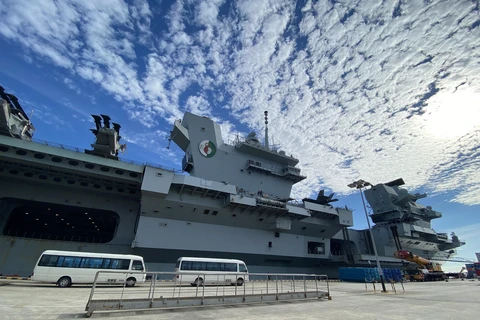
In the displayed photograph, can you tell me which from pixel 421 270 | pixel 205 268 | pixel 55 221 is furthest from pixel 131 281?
pixel 421 270

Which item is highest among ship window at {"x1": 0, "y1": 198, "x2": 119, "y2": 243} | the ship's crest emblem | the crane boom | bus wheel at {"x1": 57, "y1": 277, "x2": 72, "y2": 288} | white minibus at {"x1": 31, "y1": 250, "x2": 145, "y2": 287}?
the ship's crest emblem

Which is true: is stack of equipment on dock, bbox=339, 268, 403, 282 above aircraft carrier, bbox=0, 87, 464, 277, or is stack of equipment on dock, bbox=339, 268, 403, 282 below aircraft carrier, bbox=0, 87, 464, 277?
below

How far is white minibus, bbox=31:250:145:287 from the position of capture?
15531mm

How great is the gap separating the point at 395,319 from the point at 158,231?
69.8 feet

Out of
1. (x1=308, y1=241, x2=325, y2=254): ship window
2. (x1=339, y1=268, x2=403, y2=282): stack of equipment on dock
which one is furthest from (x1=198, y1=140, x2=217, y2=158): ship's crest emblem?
(x1=339, y1=268, x2=403, y2=282): stack of equipment on dock

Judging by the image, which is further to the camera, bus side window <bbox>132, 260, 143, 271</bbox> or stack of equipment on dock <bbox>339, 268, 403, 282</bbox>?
stack of equipment on dock <bbox>339, 268, 403, 282</bbox>

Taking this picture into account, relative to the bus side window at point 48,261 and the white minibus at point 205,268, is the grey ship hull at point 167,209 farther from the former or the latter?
the bus side window at point 48,261

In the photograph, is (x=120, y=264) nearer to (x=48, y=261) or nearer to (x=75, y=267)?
(x=75, y=267)

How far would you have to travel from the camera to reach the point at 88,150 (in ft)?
70.6

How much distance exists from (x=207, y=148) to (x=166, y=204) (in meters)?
8.25

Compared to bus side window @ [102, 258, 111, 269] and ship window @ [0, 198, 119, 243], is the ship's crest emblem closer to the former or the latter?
ship window @ [0, 198, 119, 243]

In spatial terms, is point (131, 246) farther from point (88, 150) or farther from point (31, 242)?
point (88, 150)

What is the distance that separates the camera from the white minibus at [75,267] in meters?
15.5

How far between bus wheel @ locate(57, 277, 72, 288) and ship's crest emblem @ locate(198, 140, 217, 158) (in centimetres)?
1654
